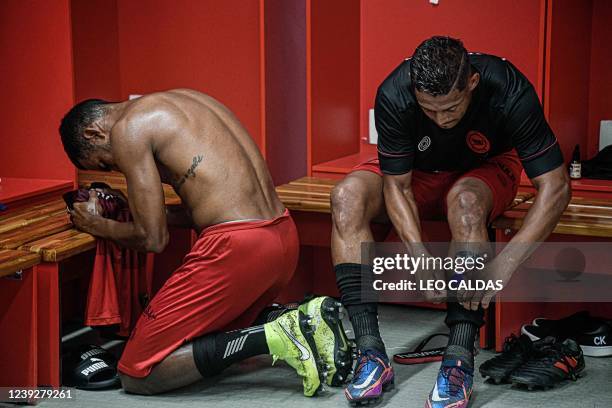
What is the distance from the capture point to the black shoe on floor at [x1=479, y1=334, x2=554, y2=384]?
3.52m

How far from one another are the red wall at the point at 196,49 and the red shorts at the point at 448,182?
1.14 metres

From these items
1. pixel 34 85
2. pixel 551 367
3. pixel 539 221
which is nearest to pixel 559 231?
pixel 539 221

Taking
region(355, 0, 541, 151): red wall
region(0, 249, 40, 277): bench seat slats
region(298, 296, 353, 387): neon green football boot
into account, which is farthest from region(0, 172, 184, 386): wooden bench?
region(355, 0, 541, 151): red wall

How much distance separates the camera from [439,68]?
125 inches

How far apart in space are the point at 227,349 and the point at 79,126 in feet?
2.66

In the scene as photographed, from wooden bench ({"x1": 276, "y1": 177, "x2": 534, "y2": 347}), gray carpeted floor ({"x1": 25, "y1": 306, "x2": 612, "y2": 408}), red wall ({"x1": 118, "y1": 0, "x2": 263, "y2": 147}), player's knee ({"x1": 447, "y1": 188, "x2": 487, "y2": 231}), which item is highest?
red wall ({"x1": 118, "y1": 0, "x2": 263, "y2": 147})

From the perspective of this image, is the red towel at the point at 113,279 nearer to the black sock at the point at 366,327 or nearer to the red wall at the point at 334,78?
the black sock at the point at 366,327

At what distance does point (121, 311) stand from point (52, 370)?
32cm

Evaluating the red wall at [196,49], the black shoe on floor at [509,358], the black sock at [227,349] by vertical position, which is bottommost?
the black shoe on floor at [509,358]

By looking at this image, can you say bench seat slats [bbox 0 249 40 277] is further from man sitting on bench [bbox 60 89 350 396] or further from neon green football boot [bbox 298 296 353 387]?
neon green football boot [bbox 298 296 353 387]

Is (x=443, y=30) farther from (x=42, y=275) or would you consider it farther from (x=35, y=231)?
(x=42, y=275)

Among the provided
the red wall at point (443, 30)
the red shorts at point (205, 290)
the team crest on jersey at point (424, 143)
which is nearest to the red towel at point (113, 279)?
the red shorts at point (205, 290)

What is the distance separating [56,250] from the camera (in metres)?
3.39

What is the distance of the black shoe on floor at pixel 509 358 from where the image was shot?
352 cm
